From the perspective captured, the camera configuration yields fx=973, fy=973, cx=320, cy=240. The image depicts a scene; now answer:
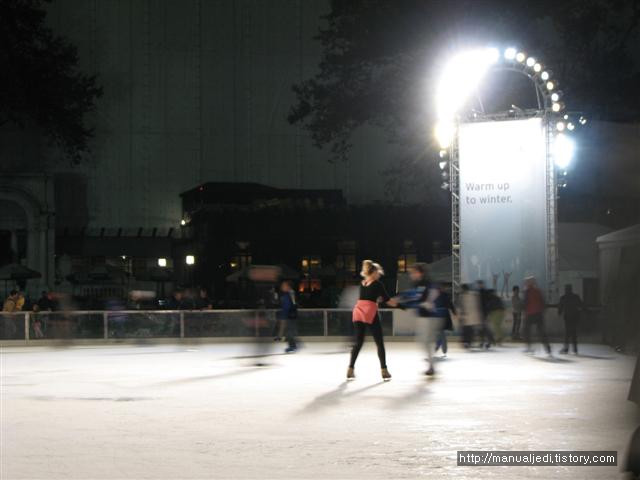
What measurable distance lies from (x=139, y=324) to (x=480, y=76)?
37.4 ft

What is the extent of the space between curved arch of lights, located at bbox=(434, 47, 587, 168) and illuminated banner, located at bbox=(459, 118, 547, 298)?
0.56m

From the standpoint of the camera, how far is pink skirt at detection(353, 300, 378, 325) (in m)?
14.4

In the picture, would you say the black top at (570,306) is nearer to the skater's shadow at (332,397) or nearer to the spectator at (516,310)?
the spectator at (516,310)

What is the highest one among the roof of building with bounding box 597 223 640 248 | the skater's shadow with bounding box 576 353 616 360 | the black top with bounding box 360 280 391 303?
the roof of building with bounding box 597 223 640 248

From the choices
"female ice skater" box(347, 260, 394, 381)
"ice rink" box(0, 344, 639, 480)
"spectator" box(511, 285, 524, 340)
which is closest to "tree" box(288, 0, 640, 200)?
"spectator" box(511, 285, 524, 340)

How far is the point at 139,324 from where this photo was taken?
26.5 meters

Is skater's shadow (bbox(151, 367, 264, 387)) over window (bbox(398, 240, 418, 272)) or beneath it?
beneath

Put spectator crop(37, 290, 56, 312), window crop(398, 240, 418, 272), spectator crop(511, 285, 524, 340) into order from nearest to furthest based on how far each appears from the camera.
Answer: spectator crop(511, 285, 524, 340), spectator crop(37, 290, 56, 312), window crop(398, 240, 418, 272)

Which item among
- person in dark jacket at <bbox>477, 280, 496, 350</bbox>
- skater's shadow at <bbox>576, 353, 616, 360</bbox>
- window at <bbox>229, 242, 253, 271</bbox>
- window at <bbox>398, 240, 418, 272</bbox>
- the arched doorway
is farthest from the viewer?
window at <bbox>398, 240, 418, 272</bbox>

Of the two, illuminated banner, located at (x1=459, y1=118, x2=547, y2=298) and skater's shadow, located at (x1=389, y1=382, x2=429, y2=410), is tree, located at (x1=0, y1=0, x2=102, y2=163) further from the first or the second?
skater's shadow, located at (x1=389, y1=382, x2=429, y2=410)

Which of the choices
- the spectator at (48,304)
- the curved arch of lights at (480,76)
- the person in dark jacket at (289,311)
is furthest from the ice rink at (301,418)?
the spectator at (48,304)

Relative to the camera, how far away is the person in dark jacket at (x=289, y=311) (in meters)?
21.8

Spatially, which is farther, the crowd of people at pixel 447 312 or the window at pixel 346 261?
the window at pixel 346 261

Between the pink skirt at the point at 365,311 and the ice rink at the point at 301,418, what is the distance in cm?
96
